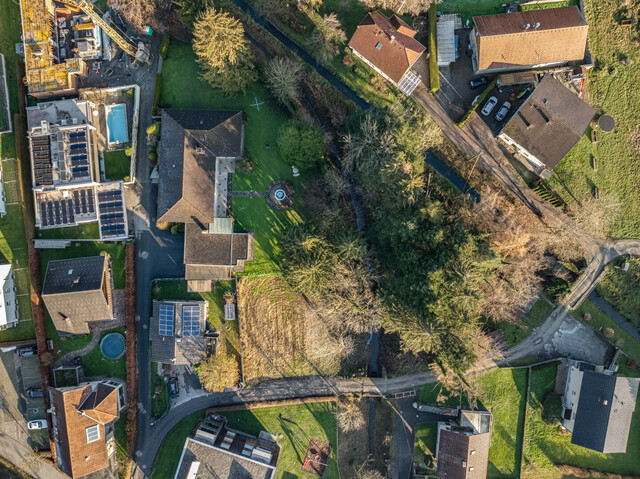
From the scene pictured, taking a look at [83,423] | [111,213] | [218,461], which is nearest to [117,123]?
[111,213]

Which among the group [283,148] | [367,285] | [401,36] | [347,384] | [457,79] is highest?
[401,36]

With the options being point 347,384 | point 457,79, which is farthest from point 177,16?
point 347,384

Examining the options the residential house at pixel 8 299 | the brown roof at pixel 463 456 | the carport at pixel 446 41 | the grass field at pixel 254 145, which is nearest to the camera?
the carport at pixel 446 41

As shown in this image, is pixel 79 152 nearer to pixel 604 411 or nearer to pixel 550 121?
pixel 550 121

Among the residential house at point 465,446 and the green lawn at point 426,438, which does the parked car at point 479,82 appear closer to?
the residential house at point 465,446

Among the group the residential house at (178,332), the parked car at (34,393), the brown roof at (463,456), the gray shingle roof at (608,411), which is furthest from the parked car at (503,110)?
the parked car at (34,393)

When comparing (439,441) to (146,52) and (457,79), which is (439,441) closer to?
(457,79)
